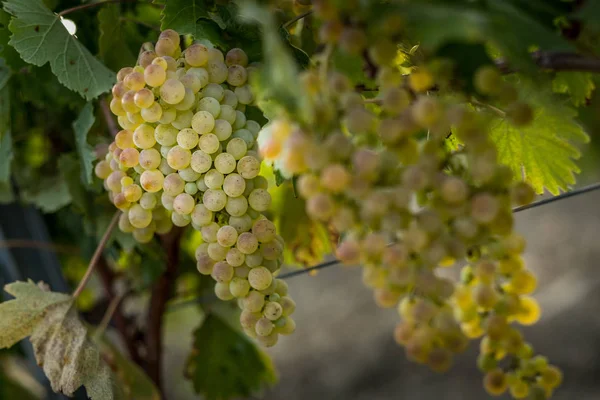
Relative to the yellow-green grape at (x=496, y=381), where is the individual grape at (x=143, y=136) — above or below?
above

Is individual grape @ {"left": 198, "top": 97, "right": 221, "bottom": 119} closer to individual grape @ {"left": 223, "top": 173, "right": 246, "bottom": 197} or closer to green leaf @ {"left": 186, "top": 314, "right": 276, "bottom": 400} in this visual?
individual grape @ {"left": 223, "top": 173, "right": 246, "bottom": 197}

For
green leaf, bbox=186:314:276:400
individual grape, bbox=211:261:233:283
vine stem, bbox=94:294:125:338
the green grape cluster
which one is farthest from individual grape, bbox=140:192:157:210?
green leaf, bbox=186:314:276:400

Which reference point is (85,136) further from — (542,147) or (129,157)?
(542,147)

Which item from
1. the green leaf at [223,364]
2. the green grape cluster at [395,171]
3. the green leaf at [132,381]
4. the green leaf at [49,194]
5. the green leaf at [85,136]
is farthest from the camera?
the green leaf at [223,364]

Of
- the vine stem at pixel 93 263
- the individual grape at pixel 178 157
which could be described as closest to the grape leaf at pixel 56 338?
the vine stem at pixel 93 263

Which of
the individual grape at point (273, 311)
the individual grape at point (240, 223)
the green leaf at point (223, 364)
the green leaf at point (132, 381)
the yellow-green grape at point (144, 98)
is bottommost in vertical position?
the green leaf at point (223, 364)

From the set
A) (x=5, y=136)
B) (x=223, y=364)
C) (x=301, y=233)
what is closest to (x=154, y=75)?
(x=5, y=136)

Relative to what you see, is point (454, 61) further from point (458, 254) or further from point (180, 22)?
point (180, 22)

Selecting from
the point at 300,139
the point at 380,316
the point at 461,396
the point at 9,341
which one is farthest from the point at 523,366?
the point at 380,316

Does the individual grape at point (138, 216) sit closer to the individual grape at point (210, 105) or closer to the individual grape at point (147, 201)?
the individual grape at point (147, 201)
